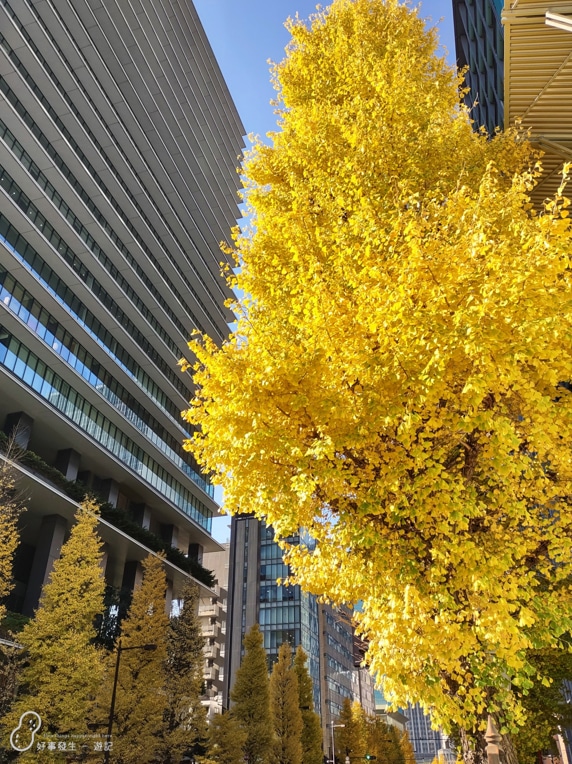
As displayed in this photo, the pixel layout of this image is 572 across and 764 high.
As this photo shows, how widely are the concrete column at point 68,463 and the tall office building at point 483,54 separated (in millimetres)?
29111

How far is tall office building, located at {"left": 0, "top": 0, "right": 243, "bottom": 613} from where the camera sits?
29453 mm

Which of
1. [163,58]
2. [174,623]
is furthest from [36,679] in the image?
[163,58]

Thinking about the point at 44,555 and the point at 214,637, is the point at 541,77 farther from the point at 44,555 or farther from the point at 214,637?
the point at 214,637

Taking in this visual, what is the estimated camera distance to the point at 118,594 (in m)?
34.4

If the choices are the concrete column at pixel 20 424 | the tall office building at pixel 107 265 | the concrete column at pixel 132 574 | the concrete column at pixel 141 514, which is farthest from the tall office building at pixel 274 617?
the concrete column at pixel 20 424

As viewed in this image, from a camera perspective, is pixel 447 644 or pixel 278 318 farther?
pixel 278 318

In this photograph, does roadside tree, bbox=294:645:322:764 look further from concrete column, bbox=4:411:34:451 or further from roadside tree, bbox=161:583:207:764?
concrete column, bbox=4:411:34:451

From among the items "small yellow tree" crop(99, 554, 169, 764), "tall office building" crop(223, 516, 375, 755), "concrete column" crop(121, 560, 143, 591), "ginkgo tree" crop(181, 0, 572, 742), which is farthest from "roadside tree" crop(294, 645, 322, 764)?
"ginkgo tree" crop(181, 0, 572, 742)

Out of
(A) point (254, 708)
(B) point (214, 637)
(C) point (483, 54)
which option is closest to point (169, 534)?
(A) point (254, 708)

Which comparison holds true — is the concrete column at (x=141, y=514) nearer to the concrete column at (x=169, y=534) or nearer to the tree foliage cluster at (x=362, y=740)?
the concrete column at (x=169, y=534)

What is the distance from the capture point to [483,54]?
85.4ft

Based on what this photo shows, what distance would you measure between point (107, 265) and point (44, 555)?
68.4ft

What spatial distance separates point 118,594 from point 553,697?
26.5 metres

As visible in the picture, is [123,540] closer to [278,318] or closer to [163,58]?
[278,318]
